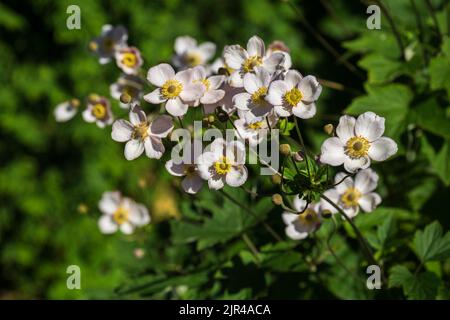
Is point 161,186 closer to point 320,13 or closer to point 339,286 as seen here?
point 320,13

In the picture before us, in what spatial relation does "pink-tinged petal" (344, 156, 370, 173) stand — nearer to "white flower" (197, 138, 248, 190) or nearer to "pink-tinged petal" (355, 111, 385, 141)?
"pink-tinged petal" (355, 111, 385, 141)

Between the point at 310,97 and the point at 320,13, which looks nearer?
the point at 310,97

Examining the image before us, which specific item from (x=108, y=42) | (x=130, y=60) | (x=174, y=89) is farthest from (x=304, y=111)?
(x=108, y=42)

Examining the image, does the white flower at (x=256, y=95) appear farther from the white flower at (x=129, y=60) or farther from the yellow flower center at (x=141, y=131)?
the white flower at (x=129, y=60)

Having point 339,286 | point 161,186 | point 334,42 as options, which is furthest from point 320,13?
point 339,286

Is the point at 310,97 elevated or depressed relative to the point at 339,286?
elevated

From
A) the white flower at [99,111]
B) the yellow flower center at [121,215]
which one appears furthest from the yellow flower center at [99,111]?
the yellow flower center at [121,215]

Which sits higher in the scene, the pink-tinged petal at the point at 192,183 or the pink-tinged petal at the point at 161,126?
the pink-tinged petal at the point at 161,126
